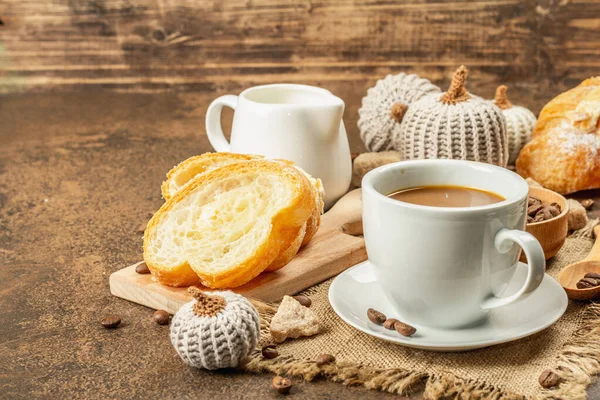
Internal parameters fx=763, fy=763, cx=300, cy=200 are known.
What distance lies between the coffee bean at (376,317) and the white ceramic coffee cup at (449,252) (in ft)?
0.11

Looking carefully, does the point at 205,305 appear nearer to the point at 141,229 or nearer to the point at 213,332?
the point at 213,332

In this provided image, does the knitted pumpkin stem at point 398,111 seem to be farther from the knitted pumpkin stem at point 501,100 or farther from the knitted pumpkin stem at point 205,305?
the knitted pumpkin stem at point 205,305

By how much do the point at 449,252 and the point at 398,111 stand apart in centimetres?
94

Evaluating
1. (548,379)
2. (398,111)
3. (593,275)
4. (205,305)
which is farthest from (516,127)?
(205,305)

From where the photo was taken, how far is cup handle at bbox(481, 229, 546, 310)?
1078 mm

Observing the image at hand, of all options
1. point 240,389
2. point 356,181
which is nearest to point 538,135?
point 356,181

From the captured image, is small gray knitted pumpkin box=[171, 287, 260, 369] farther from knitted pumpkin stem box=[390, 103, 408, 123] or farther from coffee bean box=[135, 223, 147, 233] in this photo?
knitted pumpkin stem box=[390, 103, 408, 123]

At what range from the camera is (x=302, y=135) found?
1.66m

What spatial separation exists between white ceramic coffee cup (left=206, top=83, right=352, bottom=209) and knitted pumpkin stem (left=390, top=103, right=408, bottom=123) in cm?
28

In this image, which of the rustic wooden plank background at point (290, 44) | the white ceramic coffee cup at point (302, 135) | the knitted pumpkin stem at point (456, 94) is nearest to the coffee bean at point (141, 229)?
the white ceramic coffee cup at point (302, 135)

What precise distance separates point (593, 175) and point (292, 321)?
99 centimetres

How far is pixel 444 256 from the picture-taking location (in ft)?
3.64


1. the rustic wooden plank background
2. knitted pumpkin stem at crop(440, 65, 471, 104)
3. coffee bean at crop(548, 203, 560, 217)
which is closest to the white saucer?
coffee bean at crop(548, 203, 560, 217)

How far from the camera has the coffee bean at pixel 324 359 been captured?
1.12 metres
